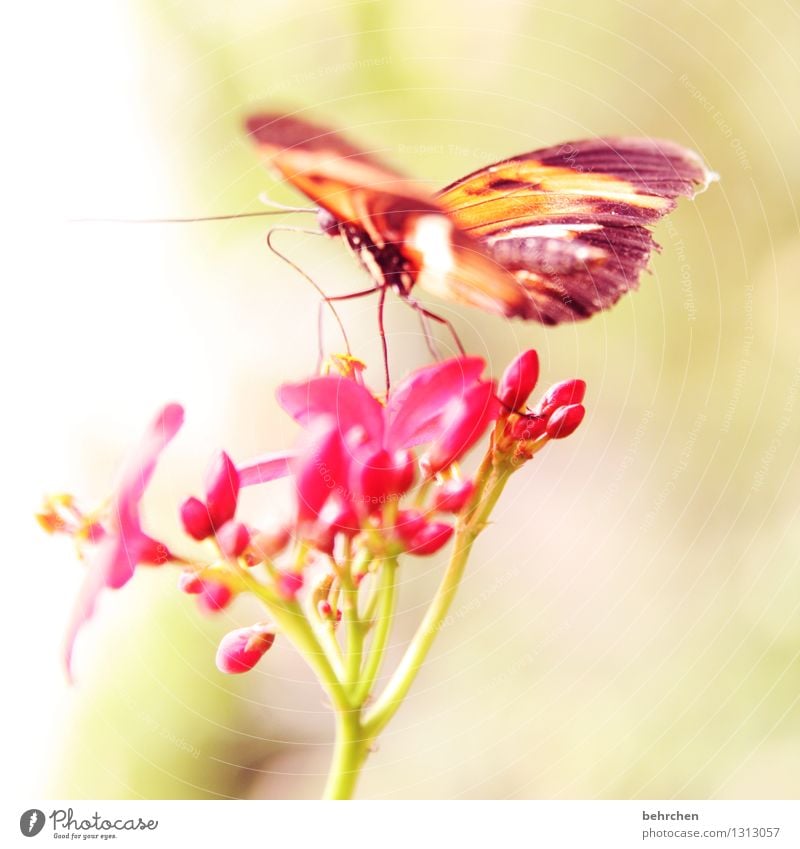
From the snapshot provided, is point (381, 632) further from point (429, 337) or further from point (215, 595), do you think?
point (429, 337)

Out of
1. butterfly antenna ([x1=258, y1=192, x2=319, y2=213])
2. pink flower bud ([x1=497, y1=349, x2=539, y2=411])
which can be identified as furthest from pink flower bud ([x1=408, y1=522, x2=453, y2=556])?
butterfly antenna ([x1=258, y1=192, x2=319, y2=213])

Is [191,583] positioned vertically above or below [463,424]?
below

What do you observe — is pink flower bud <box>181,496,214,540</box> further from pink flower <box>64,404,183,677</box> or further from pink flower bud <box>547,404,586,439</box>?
pink flower bud <box>547,404,586,439</box>

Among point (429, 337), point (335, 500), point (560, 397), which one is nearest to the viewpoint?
point (335, 500)

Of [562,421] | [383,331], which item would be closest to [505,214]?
[383,331]

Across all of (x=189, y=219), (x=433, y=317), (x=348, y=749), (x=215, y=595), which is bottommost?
(x=348, y=749)

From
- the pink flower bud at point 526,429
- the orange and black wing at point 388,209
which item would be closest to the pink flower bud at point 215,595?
the pink flower bud at point 526,429

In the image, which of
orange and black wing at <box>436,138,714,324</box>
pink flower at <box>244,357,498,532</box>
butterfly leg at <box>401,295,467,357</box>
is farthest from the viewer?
butterfly leg at <box>401,295,467,357</box>
